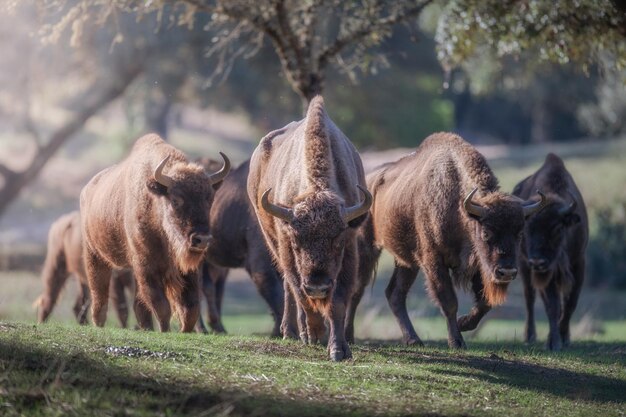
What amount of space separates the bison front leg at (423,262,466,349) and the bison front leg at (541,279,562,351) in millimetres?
1770

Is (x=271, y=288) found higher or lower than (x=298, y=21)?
lower

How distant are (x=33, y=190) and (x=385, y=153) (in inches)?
670

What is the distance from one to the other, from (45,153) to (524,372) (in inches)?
1148

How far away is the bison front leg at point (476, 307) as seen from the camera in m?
12.5

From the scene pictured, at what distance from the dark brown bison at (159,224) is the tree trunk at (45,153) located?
2249cm

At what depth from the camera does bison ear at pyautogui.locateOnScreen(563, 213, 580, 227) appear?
537 inches

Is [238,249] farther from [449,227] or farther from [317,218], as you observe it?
[317,218]

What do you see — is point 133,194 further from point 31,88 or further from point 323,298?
point 31,88

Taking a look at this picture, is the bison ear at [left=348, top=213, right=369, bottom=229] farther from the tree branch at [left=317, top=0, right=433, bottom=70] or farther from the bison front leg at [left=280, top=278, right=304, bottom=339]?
the tree branch at [left=317, top=0, right=433, bottom=70]

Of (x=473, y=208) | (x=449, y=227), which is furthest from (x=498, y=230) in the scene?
(x=449, y=227)

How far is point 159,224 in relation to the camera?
12078 millimetres

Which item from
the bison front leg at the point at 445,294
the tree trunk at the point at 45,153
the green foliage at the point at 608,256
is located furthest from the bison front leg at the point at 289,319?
the tree trunk at the point at 45,153

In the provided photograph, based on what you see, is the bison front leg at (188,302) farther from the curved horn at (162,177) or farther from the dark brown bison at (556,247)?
the dark brown bison at (556,247)

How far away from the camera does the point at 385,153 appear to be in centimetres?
4547
